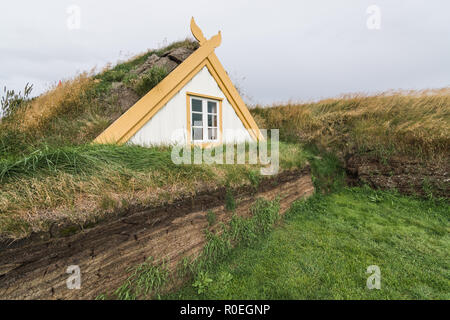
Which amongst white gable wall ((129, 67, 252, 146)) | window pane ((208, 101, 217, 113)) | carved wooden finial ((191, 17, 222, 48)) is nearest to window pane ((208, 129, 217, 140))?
window pane ((208, 101, 217, 113))

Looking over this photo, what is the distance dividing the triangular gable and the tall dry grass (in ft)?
12.5

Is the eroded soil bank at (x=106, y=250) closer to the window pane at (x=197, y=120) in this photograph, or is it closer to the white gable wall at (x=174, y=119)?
the white gable wall at (x=174, y=119)

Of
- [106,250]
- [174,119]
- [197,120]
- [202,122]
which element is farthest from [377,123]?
[106,250]

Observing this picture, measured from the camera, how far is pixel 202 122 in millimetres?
5781

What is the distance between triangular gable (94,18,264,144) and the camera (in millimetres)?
4020

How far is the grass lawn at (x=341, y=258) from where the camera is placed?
271 centimetres

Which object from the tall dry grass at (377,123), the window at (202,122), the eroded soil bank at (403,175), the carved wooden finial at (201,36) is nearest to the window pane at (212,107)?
the window at (202,122)

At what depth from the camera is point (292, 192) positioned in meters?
5.35

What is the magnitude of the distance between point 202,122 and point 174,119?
1019mm

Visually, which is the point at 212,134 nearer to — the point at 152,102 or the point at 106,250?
the point at 152,102

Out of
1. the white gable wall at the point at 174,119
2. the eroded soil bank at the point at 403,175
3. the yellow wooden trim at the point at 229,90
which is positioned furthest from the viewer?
the yellow wooden trim at the point at 229,90

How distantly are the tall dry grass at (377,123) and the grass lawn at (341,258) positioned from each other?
6.99ft

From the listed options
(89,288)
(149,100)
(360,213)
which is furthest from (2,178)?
(360,213)
